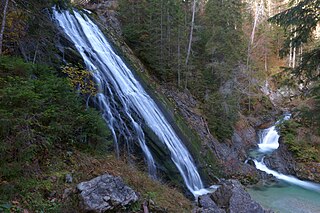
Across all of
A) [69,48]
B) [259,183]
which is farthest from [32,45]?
[259,183]

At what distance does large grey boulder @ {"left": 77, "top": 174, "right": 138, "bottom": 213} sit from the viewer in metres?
4.07

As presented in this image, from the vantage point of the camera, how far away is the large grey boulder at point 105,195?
4.07m

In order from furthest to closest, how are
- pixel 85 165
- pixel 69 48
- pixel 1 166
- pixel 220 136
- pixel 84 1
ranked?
pixel 84 1, pixel 220 136, pixel 69 48, pixel 85 165, pixel 1 166

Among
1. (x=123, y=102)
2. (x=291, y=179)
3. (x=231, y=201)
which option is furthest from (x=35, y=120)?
(x=291, y=179)

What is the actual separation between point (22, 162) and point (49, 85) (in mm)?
1829

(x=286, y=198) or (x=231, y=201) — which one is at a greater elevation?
(x=231, y=201)

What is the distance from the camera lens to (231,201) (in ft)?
21.0

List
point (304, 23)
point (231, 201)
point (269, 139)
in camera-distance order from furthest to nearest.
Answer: point (269, 139), point (304, 23), point (231, 201)

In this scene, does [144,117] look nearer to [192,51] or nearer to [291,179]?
[291,179]

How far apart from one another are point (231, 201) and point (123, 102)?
4.94 metres

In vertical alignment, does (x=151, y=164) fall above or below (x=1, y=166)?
below

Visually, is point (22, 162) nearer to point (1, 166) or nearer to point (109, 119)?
point (1, 166)

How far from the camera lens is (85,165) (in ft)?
17.5

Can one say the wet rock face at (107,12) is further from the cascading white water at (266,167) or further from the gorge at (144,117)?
the cascading white water at (266,167)
